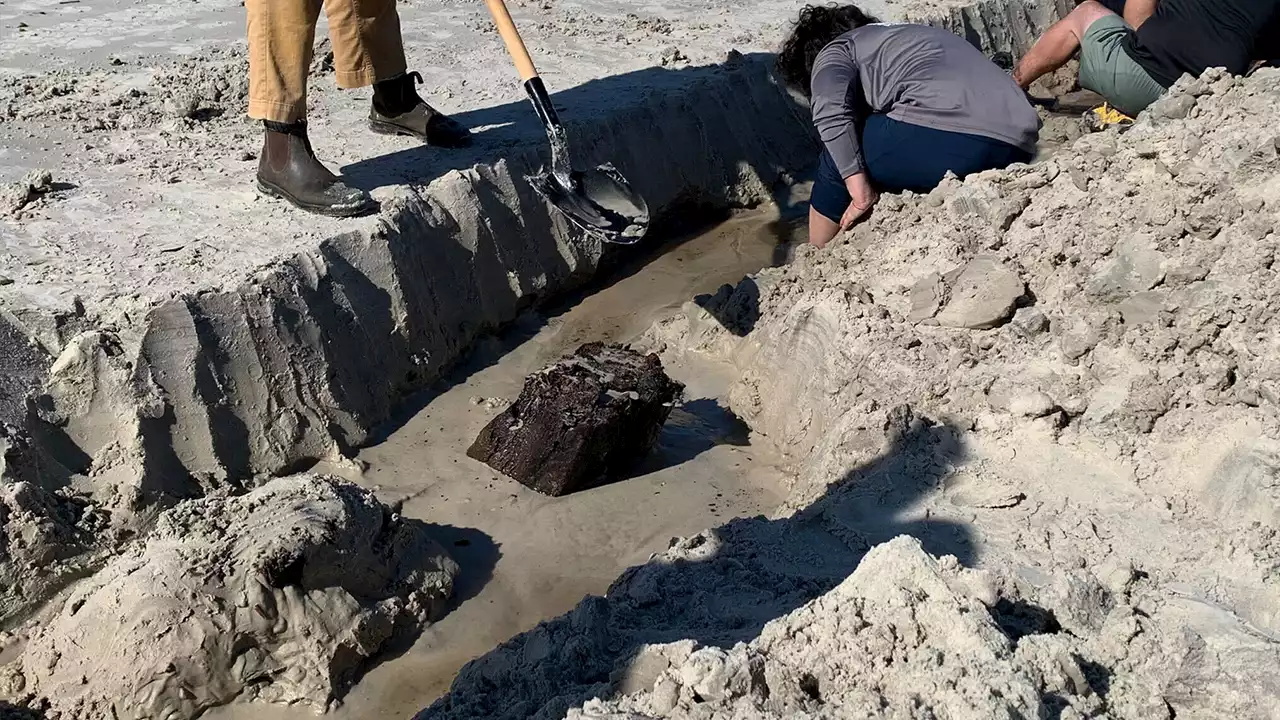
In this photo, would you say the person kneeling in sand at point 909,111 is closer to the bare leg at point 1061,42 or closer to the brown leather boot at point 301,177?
the bare leg at point 1061,42

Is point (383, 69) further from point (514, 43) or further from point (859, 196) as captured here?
point (859, 196)

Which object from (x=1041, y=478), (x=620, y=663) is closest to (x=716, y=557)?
(x=620, y=663)

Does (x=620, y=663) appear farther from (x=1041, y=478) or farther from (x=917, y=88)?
(x=917, y=88)

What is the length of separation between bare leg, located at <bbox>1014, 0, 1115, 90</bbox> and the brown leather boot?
112 inches

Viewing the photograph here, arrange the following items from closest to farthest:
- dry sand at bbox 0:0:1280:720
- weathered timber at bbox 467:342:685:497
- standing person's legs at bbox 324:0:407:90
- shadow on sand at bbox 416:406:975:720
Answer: dry sand at bbox 0:0:1280:720 → shadow on sand at bbox 416:406:975:720 → weathered timber at bbox 467:342:685:497 → standing person's legs at bbox 324:0:407:90

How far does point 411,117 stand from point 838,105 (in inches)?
68.2

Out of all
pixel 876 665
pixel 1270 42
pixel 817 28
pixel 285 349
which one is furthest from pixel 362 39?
pixel 1270 42

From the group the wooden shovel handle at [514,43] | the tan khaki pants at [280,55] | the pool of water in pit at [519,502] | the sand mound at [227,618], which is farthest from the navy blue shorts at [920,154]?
the sand mound at [227,618]

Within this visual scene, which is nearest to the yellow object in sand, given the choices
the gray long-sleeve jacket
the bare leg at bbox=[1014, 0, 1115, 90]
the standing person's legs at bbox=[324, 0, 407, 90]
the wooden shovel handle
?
the bare leg at bbox=[1014, 0, 1115, 90]

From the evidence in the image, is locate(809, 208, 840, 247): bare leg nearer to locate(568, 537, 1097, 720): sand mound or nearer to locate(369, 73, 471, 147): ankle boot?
locate(369, 73, 471, 147): ankle boot

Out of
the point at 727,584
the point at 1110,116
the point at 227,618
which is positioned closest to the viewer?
the point at 727,584

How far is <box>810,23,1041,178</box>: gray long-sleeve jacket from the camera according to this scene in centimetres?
371

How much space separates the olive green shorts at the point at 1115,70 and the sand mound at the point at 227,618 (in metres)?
3.22

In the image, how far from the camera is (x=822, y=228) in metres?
4.19
